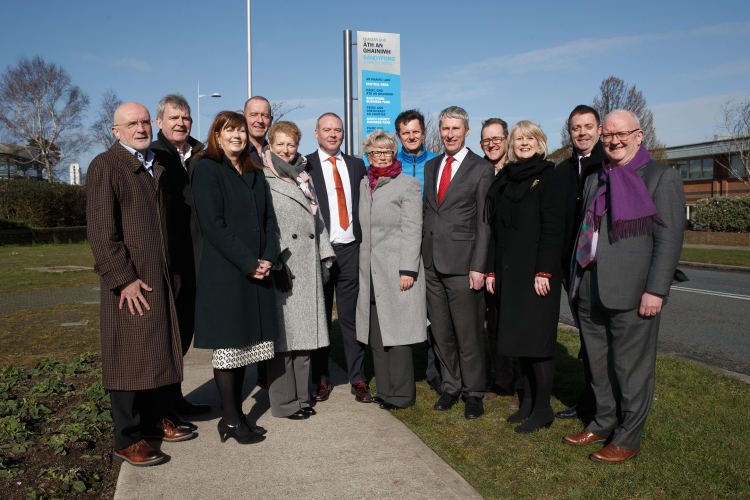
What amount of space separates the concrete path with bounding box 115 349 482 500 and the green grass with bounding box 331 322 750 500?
0.76ft

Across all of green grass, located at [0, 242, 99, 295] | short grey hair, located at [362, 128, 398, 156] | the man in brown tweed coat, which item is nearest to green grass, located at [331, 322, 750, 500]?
the man in brown tweed coat

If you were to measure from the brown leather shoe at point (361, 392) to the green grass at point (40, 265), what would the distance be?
9.15 m

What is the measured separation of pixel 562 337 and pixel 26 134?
1769 inches

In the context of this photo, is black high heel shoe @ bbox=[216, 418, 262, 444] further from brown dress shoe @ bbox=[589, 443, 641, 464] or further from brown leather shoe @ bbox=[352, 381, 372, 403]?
brown dress shoe @ bbox=[589, 443, 641, 464]

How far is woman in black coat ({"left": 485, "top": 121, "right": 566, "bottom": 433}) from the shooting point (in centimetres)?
384

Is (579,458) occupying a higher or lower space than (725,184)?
lower

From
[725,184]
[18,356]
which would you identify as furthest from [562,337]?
[725,184]

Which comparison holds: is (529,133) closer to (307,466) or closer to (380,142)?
(380,142)

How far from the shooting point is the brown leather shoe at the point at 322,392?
15.0 feet

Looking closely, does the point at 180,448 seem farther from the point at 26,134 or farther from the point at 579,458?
the point at 26,134

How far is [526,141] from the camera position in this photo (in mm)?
3941

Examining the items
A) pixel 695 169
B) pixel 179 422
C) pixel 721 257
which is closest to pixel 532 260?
pixel 179 422

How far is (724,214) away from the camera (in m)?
24.9

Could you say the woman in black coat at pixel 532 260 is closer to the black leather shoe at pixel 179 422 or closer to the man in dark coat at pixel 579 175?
the man in dark coat at pixel 579 175
